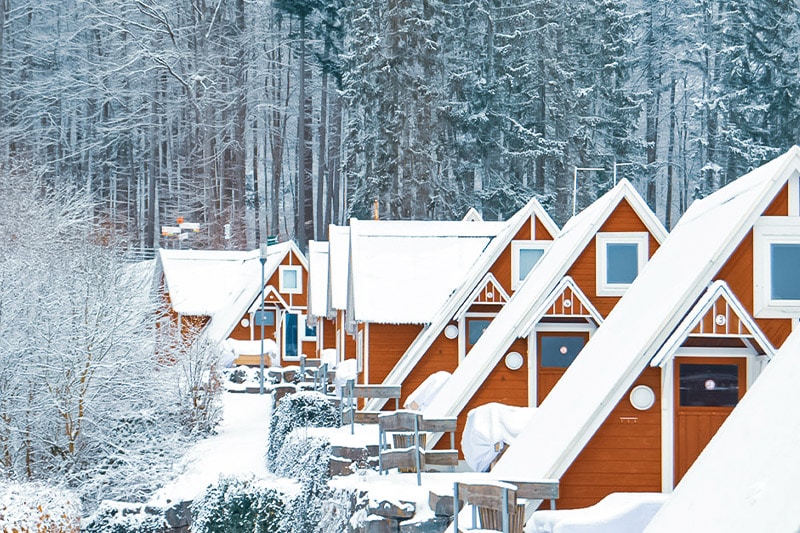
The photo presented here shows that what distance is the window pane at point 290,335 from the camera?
39.8 metres

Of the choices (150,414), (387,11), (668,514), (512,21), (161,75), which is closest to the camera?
(668,514)

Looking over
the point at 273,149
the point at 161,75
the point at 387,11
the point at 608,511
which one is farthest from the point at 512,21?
the point at 608,511

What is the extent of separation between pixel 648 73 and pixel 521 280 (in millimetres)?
34969

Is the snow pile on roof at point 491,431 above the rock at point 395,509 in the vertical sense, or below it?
above

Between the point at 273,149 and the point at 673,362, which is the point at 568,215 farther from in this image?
the point at 673,362

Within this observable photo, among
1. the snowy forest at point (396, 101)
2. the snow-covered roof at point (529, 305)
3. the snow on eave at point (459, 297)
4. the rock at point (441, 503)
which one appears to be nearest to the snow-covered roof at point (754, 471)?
the rock at point (441, 503)

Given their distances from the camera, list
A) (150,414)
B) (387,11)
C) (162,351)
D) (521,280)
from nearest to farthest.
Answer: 1. (521,280)
2. (150,414)
3. (162,351)
4. (387,11)

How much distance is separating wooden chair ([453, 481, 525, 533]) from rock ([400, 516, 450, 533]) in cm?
317

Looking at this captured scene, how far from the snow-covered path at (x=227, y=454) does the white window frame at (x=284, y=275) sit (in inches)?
330

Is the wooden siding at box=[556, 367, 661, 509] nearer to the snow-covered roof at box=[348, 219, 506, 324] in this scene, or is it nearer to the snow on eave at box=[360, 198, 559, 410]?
the snow on eave at box=[360, 198, 559, 410]

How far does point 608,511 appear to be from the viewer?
856 cm

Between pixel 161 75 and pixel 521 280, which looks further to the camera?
pixel 161 75

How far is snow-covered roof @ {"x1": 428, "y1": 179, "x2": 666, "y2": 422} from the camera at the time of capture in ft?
55.6

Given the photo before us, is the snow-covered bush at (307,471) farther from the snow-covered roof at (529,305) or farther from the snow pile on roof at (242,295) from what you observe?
the snow pile on roof at (242,295)
